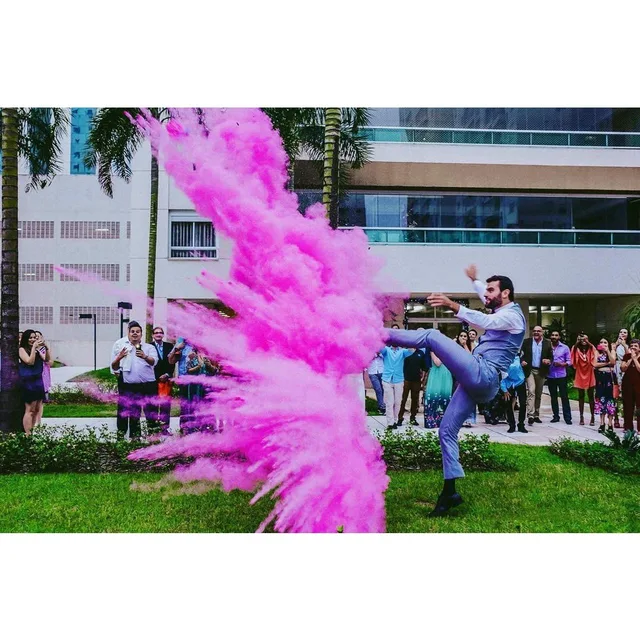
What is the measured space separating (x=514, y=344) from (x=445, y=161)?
107 inches

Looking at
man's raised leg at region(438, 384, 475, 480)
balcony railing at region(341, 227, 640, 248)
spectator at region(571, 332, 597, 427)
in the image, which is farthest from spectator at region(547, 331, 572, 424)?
man's raised leg at region(438, 384, 475, 480)

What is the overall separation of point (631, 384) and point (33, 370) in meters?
6.43

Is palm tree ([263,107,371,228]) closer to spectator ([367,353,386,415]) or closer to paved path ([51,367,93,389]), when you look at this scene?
paved path ([51,367,93,389])

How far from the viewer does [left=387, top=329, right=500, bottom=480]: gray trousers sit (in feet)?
13.2

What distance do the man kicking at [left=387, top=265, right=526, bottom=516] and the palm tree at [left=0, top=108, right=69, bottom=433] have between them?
395cm

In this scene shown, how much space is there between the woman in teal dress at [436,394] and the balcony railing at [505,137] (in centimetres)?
240

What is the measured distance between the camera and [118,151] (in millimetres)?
5992

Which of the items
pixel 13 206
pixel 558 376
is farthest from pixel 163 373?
pixel 558 376

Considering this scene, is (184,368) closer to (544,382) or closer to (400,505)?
(400,505)

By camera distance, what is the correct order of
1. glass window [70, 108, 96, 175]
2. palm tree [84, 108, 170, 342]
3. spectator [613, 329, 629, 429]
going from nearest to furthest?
palm tree [84, 108, 170, 342] < glass window [70, 108, 96, 175] < spectator [613, 329, 629, 429]

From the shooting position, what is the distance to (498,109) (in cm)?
550

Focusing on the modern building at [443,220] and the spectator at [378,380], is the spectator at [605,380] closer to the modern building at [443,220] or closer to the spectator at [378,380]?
the modern building at [443,220]
